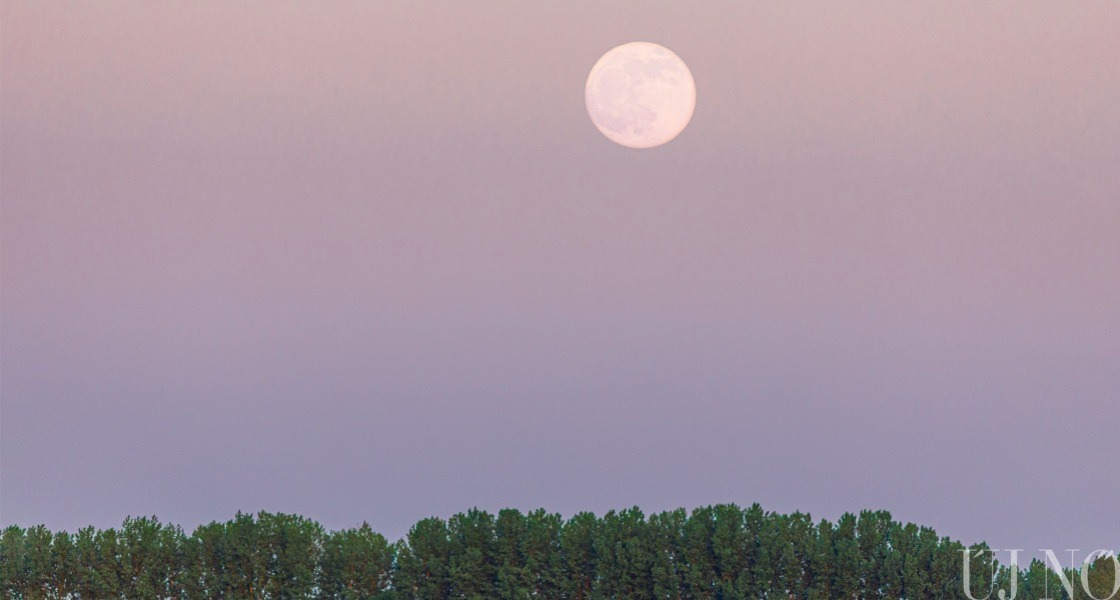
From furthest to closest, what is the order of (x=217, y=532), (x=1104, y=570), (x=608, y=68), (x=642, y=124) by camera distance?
(x=642, y=124) < (x=608, y=68) < (x=217, y=532) < (x=1104, y=570)

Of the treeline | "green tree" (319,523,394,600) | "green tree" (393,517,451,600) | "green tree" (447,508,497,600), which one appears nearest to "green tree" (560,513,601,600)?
the treeline

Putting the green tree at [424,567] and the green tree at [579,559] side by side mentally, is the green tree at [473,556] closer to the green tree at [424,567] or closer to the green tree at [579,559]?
the green tree at [424,567]

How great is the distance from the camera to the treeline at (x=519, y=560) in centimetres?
2991

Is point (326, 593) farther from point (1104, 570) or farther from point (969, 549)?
point (1104, 570)

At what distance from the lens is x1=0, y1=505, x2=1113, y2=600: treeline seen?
29.9m

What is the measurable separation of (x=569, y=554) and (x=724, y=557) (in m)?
3.85

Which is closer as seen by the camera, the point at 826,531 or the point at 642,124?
the point at 826,531

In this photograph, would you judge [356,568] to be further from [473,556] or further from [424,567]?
[473,556]

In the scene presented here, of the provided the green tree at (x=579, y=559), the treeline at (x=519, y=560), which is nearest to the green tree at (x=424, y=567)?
the treeline at (x=519, y=560)

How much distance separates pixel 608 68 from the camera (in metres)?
49.9

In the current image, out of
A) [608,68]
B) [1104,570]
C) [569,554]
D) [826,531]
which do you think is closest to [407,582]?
[569,554]

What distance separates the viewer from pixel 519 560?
30.9m

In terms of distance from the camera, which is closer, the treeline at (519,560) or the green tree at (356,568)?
the treeline at (519,560)

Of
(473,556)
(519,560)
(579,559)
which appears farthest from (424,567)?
(579,559)
